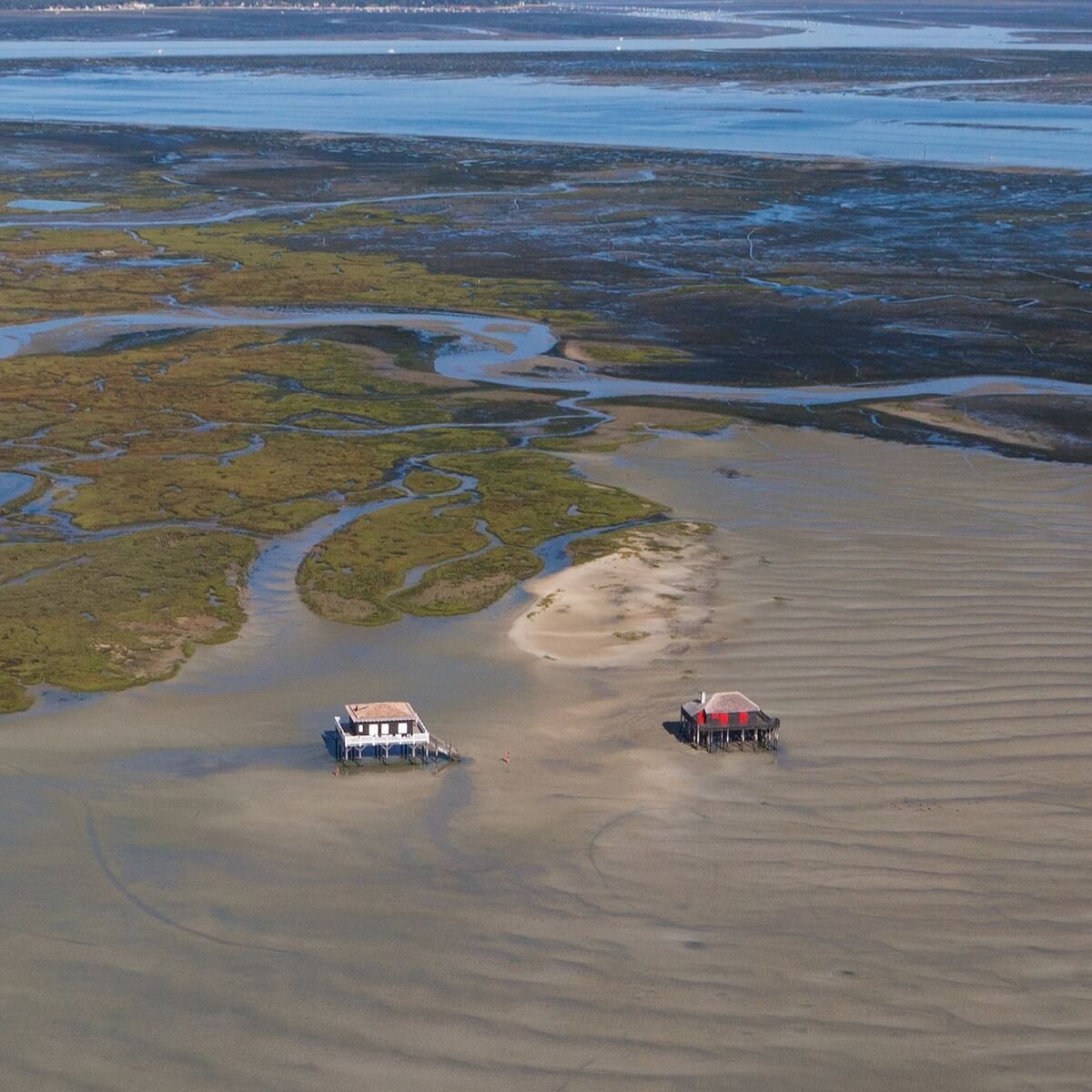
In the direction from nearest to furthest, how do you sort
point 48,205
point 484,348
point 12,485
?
point 12,485, point 484,348, point 48,205

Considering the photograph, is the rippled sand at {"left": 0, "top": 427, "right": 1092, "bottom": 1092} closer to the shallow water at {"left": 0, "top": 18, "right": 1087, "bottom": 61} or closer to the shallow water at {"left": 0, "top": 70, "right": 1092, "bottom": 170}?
the shallow water at {"left": 0, "top": 70, "right": 1092, "bottom": 170}

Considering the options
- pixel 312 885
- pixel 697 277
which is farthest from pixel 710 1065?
pixel 697 277

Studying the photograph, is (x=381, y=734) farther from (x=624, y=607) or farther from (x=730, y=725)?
(x=624, y=607)

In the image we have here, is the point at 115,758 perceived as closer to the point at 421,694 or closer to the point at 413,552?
the point at 421,694

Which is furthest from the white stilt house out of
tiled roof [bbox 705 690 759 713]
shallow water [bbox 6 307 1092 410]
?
shallow water [bbox 6 307 1092 410]

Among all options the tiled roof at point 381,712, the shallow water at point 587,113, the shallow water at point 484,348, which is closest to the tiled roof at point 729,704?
the tiled roof at point 381,712

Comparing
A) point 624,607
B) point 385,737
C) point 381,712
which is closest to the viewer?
point 385,737

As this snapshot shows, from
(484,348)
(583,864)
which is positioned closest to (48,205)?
(484,348)
